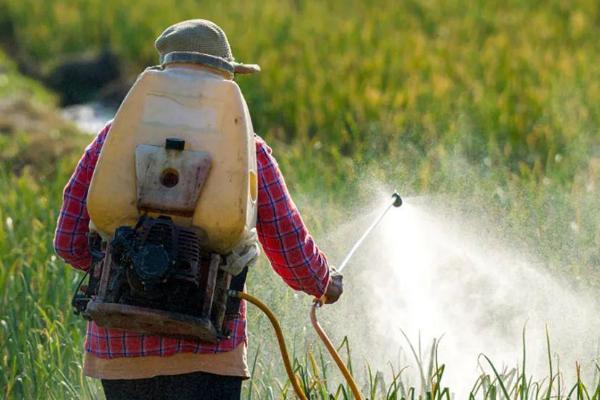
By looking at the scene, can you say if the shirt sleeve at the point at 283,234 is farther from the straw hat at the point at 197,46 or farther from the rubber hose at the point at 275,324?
the straw hat at the point at 197,46

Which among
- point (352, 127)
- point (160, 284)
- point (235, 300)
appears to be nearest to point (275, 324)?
point (235, 300)

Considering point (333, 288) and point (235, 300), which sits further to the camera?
point (333, 288)

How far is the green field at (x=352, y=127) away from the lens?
4.26 metres

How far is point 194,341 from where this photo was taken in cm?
287

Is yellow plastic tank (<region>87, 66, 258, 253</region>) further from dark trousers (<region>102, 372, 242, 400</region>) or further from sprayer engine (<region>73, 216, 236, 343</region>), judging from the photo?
dark trousers (<region>102, 372, 242, 400</region>)

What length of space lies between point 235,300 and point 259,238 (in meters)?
0.18

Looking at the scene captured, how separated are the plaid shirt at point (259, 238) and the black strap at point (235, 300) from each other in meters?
0.06

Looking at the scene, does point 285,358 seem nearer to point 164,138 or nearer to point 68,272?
point 164,138

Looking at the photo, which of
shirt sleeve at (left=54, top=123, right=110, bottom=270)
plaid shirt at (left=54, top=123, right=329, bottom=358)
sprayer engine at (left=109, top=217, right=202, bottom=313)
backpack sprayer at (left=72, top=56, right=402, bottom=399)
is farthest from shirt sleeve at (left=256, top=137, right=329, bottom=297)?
shirt sleeve at (left=54, top=123, right=110, bottom=270)

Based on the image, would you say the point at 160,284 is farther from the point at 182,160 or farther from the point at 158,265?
the point at 182,160

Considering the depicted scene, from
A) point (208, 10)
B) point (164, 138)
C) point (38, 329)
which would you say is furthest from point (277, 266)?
point (208, 10)

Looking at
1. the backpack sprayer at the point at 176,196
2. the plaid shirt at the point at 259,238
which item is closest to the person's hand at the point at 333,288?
the plaid shirt at the point at 259,238

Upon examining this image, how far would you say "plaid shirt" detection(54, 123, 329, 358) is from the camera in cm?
290

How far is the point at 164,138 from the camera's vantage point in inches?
108
